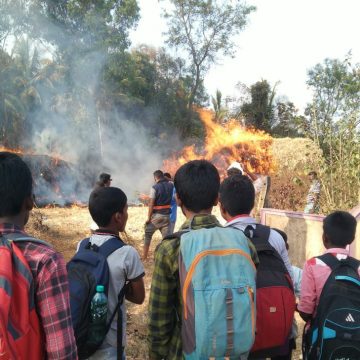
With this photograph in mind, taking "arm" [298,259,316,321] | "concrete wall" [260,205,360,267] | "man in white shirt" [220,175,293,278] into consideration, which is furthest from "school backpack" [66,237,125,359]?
"concrete wall" [260,205,360,267]

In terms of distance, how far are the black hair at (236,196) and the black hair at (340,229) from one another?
2.07 ft

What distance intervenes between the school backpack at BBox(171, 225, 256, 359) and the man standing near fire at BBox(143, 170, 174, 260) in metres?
5.35

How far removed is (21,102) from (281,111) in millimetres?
16834

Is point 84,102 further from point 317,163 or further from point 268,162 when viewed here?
point 317,163

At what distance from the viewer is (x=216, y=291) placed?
5.49 ft

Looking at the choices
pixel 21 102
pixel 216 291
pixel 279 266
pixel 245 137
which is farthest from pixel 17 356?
pixel 21 102

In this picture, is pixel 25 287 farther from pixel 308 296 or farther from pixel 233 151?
pixel 233 151

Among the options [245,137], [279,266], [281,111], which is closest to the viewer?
[279,266]

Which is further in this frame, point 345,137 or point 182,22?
point 182,22

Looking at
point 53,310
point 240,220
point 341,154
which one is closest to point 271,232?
point 240,220

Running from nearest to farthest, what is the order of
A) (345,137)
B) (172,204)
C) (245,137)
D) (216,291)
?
1. (216,291)
2. (345,137)
3. (172,204)
4. (245,137)

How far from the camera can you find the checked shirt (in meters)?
1.88

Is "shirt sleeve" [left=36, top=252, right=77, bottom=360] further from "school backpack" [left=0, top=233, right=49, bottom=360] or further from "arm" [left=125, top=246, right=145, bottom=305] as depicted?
"arm" [left=125, top=246, right=145, bottom=305]

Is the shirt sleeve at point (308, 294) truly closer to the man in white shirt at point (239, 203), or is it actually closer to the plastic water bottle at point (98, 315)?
the man in white shirt at point (239, 203)
